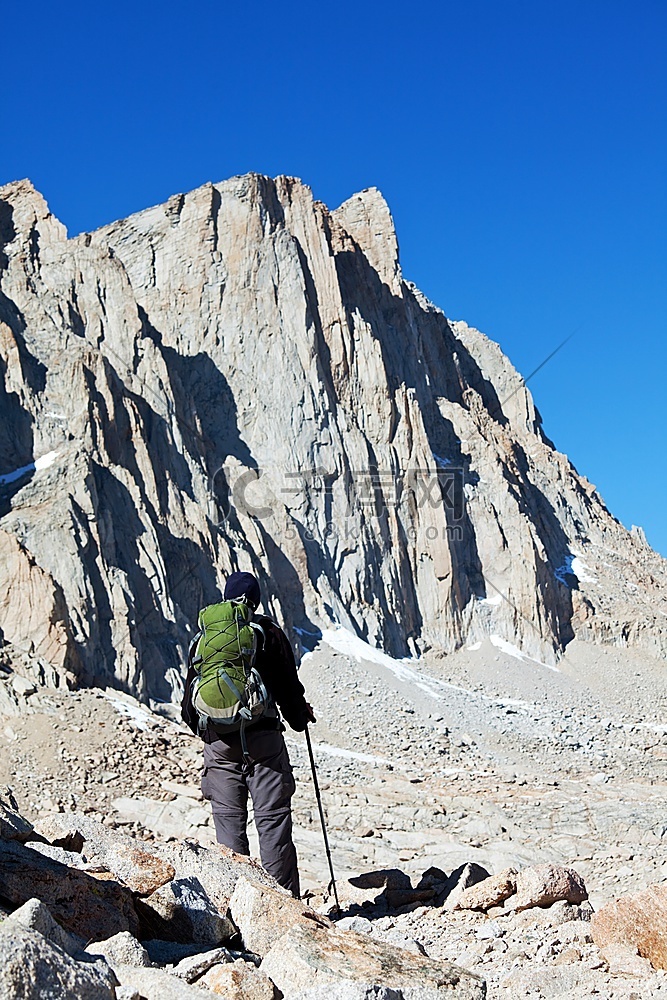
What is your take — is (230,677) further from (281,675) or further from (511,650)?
(511,650)

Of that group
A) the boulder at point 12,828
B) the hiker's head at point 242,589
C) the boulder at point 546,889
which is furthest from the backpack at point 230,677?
the boulder at point 546,889

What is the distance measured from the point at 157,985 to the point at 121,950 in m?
0.48

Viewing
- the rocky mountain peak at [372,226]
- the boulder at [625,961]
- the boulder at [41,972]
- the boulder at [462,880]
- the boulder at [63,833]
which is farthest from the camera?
the rocky mountain peak at [372,226]

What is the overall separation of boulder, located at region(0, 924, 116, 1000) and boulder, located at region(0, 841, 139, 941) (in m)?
1.12

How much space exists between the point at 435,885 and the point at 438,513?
1729 inches

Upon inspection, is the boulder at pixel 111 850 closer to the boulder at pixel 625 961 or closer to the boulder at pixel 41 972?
the boulder at pixel 41 972

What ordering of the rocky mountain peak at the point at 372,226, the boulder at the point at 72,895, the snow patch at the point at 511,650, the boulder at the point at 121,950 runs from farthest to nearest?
1. the rocky mountain peak at the point at 372,226
2. the snow patch at the point at 511,650
3. the boulder at the point at 72,895
4. the boulder at the point at 121,950

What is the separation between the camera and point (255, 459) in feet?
158

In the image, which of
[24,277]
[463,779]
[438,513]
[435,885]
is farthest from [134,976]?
[438,513]

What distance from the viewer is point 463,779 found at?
86.6 ft

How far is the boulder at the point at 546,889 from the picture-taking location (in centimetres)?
638

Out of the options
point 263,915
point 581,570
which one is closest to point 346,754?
point 263,915

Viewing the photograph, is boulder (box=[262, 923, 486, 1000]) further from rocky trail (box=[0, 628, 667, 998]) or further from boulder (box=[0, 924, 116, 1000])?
boulder (box=[0, 924, 116, 1000])

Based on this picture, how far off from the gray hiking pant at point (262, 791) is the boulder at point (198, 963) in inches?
91.2
